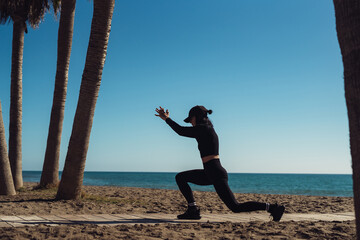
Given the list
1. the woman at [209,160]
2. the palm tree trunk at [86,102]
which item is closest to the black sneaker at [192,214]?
the woman at [209,160]

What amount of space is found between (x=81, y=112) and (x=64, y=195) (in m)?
1.99

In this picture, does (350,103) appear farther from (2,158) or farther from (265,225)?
(2,158)

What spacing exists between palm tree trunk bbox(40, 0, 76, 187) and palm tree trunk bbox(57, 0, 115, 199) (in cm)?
315

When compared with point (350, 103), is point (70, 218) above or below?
below

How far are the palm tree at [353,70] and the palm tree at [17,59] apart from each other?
11.4 metres

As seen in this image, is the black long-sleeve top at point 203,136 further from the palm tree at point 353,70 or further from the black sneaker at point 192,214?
the palm tree at point 353,70

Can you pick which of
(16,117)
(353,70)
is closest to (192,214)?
(353,70)

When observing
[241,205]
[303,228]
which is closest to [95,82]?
[241,205]

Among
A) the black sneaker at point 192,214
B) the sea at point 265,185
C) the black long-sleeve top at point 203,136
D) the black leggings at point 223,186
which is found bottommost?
the sea at point 265,185

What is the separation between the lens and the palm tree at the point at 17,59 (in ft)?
40.4

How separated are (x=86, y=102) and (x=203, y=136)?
3705 millimetres

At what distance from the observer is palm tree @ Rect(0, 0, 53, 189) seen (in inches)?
485

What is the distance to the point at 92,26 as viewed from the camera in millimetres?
8664

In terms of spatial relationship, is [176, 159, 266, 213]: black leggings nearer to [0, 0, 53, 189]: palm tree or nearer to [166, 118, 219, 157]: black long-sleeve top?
[166, 118, 219, 157]: black long-sleeve top
